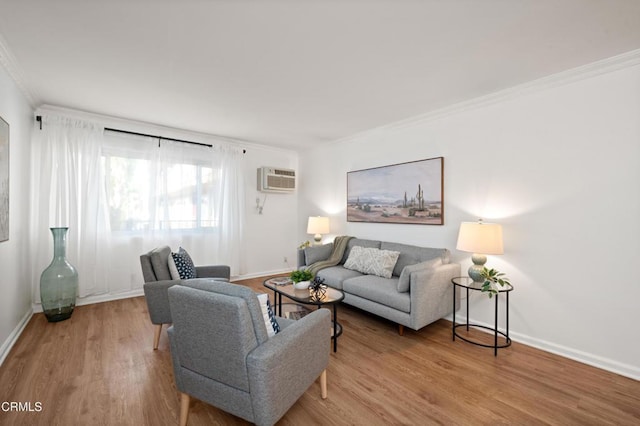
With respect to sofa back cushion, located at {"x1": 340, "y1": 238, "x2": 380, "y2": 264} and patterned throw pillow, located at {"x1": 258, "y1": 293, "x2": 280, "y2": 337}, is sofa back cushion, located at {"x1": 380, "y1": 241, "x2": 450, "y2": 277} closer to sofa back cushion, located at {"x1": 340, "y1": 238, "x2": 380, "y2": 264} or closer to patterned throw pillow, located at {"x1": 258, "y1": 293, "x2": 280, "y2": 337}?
sofa back cushion, located at {"x1": 340, "y1": 238, "x2": 380, "y2": 264}

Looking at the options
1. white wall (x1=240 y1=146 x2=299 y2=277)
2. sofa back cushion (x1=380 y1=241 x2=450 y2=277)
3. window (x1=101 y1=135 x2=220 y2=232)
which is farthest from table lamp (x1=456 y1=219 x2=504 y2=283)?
window (x1=101 y1=135 x2=220 y2=232)

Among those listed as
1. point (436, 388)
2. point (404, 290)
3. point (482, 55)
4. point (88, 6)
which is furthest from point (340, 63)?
point (436, 388)

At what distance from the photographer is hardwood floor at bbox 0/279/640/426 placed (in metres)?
1.75

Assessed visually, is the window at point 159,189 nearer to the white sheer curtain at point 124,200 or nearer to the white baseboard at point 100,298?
the white sheer curtain at point 124,200

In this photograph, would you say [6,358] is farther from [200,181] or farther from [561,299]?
[561,299]

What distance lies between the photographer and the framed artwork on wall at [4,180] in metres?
2.34

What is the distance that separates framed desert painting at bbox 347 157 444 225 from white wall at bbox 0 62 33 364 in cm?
393

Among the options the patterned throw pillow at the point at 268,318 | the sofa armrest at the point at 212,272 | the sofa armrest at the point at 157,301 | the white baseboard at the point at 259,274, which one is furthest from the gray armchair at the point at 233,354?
the white baseboard at the point at 259,274

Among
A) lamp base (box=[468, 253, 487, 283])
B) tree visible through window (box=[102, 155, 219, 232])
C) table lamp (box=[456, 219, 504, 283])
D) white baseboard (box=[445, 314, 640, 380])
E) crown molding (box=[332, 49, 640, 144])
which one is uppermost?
crown molding (box=[332, 49, 640, 144])

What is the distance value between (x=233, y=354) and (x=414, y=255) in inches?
104

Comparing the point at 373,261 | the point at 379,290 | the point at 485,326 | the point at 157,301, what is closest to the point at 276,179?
the point at 373,261

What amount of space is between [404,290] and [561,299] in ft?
4.47

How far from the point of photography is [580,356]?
8.02 ft

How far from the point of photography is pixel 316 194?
5.41 metres
